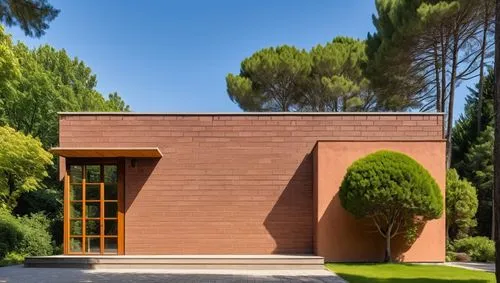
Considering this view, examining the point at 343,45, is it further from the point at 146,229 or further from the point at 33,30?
the point at 33,30

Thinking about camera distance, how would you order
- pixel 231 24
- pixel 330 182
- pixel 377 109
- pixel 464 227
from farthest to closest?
pixel 377 109, pixel 231 24, pixel 464 227, pixel 330 182

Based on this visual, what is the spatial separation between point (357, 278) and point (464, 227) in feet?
28.4

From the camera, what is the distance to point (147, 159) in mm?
13000

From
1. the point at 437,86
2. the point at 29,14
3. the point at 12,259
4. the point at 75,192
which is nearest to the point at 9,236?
the point at 12,259

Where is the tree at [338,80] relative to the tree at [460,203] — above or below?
above

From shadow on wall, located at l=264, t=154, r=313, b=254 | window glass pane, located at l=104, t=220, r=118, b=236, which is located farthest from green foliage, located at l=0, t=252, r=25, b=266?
shadow on wall, located at l=264, t=154, r=313, b=254

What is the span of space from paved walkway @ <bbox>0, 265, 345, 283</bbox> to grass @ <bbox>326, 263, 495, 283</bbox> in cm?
44

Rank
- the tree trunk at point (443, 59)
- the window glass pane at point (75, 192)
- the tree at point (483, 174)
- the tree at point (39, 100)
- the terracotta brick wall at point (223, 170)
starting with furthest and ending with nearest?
1. the tree at point (39, 100)
2. the tree at point (483, 174)
3. the tree trunk at point (443, 59)
4. the terracotta brick wall at point (223, 170)
5. the window glass pane at point (75, 192)

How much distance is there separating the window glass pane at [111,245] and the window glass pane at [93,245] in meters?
0.18

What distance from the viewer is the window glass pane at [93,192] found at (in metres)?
12.7

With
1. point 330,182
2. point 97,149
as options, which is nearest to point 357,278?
point 330,182

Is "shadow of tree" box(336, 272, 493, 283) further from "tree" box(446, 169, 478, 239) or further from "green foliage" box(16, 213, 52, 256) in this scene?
"green foliage" box(16, 213, 52, 256)

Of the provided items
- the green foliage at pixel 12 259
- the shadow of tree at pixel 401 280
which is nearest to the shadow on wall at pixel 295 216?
the shadow of tree at pixel 401 280

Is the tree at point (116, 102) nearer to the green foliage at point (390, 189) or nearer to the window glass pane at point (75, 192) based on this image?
the window glass pane at point (75, 192)
